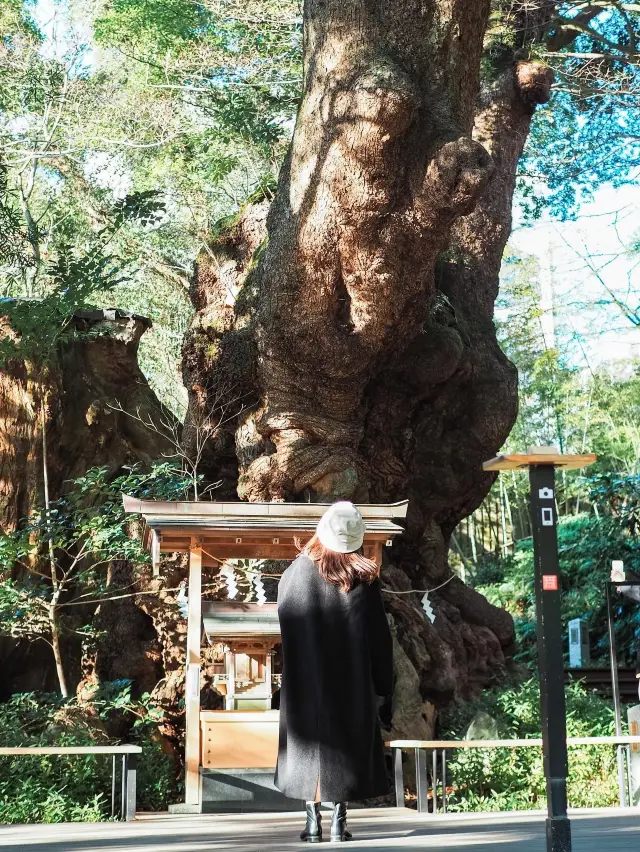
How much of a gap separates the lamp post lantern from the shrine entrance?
378 centimetres

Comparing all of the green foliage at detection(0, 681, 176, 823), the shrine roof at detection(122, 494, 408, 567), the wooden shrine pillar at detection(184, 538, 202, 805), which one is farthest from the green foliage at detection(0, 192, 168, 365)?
the green foliage at detection(0, 681, 176, 823)

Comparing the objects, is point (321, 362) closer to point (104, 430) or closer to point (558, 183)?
point (104, 430)

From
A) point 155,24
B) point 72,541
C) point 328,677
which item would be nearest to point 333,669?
point 328,677

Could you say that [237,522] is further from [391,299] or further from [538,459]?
[538,459]

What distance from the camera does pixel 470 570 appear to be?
2703 centimetres

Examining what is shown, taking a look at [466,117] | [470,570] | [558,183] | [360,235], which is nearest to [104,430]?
[360,235]

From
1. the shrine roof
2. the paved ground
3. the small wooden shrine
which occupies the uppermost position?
the shrine roof

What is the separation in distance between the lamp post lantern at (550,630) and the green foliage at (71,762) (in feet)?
17.5

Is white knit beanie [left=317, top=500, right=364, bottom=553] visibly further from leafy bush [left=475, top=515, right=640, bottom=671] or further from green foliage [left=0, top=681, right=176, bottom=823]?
leafy bush [left=475, top=515, right=640, bottom=671]

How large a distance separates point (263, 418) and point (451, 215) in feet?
9.74

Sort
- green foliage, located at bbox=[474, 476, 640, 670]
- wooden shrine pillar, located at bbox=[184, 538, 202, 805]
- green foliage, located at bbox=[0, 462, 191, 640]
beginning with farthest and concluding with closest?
green foliage, located at bbox=[474, 476, 640, 670] < green foliage, located at bbox=[0, 462, 191, 640] < wooden shrine pillar, located at bbox=[184, 538, 202, 805]

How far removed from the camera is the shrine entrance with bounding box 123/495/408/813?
8297 mm

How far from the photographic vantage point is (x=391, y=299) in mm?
9922

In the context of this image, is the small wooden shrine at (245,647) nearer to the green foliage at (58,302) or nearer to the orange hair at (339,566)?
the green foliage at (58,302)
